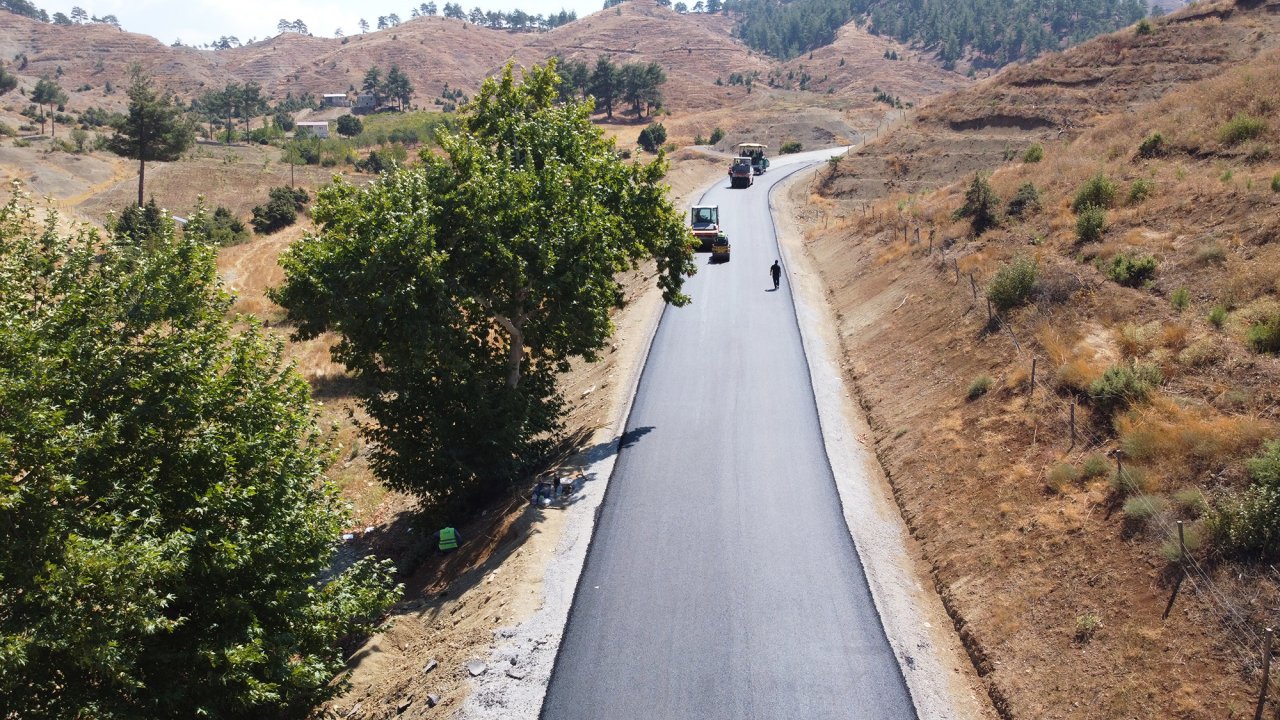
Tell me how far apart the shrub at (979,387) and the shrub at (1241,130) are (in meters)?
16.3

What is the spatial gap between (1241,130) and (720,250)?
21050 mm

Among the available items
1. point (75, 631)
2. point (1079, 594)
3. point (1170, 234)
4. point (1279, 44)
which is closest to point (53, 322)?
point (75, 631)

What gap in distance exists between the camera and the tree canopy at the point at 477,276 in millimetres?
18641

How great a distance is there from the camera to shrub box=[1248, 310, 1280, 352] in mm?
16125

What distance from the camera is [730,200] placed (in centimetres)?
5825

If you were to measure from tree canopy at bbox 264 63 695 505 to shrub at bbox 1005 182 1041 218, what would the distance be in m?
14.4

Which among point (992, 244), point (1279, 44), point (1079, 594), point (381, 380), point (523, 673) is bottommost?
point (523, 673)

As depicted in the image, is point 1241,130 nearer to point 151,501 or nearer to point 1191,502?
point 1191,502

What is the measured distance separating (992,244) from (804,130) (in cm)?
7758

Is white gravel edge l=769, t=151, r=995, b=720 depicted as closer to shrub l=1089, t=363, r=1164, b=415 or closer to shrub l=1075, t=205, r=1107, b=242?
shrub l=1089, t=363, r=1164, b=415

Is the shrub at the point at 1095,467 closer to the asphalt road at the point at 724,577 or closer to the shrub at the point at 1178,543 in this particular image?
the shrub at the point at 1178,543

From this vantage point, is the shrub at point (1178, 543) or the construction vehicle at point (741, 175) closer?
the shrub at point (1178, 543)

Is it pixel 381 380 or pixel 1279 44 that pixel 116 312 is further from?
pixel 1279 44

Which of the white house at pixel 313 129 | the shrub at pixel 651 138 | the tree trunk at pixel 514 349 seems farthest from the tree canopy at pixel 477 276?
the white house at pixel 313 129
